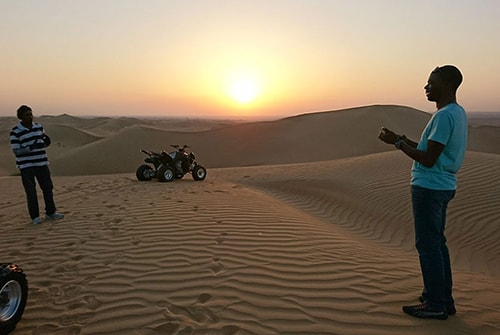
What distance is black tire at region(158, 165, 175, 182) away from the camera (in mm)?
10766

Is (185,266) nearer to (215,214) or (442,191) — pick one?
(215,214)

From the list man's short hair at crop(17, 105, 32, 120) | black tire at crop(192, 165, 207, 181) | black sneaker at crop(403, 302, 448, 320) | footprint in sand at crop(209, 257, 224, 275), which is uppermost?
man's short hair at crop(17, 105, 32, 120)

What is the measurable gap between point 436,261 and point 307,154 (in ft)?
73.5

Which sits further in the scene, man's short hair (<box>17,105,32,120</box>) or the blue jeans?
man's short hair (<box>17,105,32,120</box>)

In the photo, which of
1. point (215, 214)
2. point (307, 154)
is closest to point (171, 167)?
point (215, 214)

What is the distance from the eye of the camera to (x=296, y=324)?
3344 millimetres

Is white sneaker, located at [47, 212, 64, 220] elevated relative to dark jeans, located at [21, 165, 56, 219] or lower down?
lower down

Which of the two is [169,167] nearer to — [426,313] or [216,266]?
[216,266]

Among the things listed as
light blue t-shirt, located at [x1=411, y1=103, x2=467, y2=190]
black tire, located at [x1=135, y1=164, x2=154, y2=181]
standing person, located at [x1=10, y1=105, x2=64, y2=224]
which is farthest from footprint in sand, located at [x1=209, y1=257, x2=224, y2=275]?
black tire, located at [x1=135, y1=164, x2=154, y2=181]

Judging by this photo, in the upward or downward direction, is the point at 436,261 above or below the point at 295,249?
above

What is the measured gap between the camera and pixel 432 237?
3311mm

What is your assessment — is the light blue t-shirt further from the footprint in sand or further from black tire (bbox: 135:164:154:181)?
black tire (bbox: 135:164:154:181)

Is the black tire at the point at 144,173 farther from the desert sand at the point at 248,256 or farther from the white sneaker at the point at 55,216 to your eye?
the white sneaker at the point at 55,216

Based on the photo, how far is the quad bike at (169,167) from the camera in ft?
35.7
